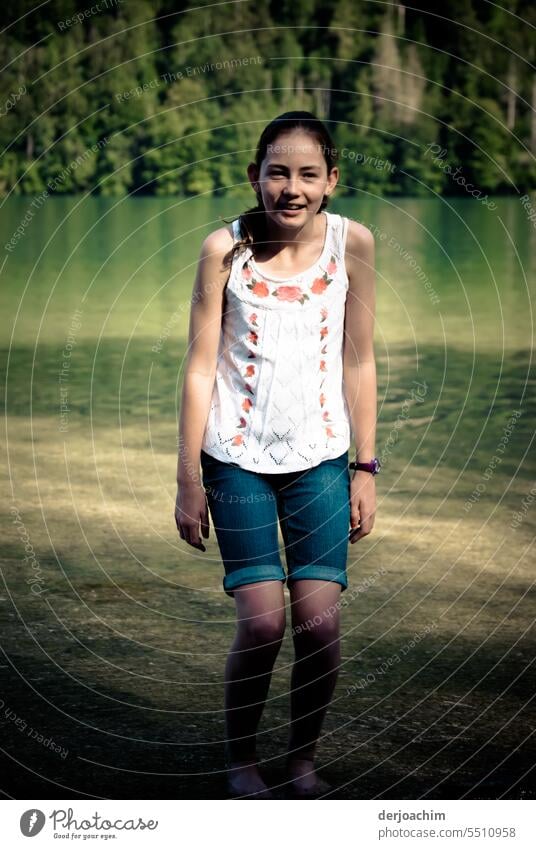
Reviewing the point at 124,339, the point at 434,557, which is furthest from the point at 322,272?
the point at 124,339

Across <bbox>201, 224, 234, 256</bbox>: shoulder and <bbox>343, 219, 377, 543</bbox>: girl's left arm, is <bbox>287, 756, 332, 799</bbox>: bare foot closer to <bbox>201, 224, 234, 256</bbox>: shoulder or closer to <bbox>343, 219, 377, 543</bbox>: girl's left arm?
<bbox>343, 219, 377, 543</bbox>: girl's left arm

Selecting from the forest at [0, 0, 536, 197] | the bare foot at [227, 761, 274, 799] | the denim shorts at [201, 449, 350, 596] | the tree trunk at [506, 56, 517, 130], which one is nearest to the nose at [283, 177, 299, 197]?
the denim shorts at [201, 449, 350, 596]

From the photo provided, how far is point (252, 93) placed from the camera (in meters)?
36.5

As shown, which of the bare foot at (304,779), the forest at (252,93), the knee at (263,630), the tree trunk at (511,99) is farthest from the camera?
the tree trunk at (511,99)

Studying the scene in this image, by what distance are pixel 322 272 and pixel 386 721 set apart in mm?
1489

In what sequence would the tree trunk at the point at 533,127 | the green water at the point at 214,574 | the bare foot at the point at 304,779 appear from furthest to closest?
1. the tree trunk at the point at 533,127
2. the green water at the point at 214,574
3. the bare foot at the point at 304,779

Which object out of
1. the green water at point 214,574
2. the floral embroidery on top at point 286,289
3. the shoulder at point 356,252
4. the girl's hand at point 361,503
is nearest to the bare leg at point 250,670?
the green water at point 214,574

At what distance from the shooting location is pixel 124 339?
44.3 feet

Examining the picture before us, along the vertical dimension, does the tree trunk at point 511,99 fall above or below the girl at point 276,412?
above

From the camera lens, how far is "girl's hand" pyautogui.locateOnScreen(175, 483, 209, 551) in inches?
149

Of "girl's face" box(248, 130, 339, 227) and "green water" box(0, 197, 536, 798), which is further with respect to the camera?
"green water" box(0, 197, 536, 798)

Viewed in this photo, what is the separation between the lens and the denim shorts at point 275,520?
3666mm

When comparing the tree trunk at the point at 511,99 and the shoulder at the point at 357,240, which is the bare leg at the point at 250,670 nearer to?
the shoulder at the point at 357,240

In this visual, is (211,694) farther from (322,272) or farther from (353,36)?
(353,36)
